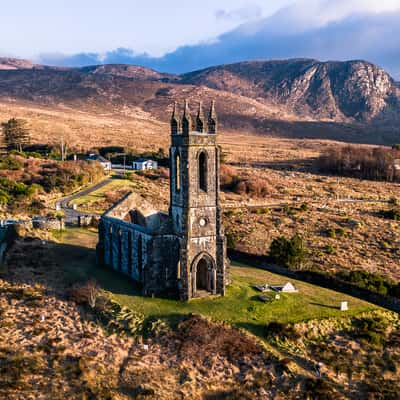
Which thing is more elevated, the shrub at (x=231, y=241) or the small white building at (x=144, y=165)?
the small white building at (x=144, y=165)

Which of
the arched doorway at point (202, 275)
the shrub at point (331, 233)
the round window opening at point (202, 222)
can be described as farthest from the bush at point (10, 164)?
the round window opening at point (202, 222)

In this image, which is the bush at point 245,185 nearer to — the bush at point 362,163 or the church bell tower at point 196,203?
the bush at point 362,163

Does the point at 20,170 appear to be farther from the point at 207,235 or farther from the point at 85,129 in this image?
the point at 85,129

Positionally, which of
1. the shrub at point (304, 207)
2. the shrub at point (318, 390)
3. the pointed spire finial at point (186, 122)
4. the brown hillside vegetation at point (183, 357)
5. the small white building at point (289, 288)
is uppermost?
the pointed spire finial at point (186, 122)

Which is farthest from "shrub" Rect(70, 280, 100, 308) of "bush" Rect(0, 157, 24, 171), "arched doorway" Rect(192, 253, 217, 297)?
"bush" Rect(0, 157, 24, 171)

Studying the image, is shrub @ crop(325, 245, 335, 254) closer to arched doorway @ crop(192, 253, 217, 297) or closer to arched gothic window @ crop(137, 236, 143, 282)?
arched doorway @ crop(192, 253, 217, 297)

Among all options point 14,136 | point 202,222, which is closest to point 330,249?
point 202,222
